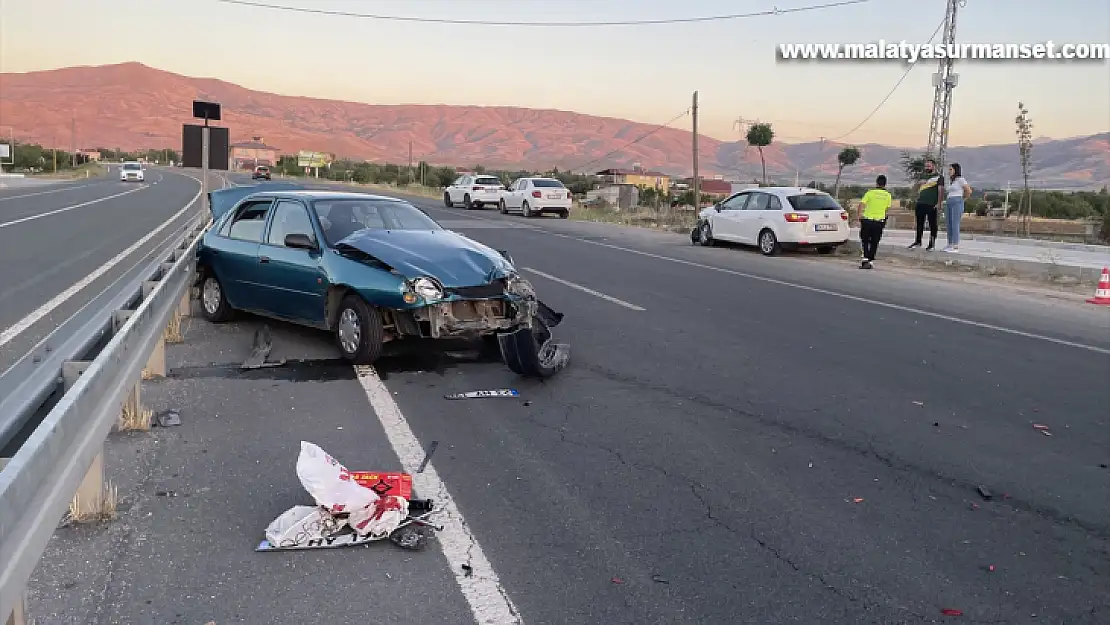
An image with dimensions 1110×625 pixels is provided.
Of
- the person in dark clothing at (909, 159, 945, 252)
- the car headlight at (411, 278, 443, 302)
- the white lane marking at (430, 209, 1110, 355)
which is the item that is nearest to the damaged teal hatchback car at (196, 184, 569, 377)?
the car headlight at (411, 278, 443, 302)

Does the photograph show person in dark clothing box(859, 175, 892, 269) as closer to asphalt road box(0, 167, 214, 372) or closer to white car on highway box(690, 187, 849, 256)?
white car on highway box(690, 187, 849, 256)

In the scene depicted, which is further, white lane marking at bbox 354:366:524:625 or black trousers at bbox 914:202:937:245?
black trousers at bbox 914:202:937:245

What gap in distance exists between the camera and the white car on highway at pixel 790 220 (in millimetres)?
20516

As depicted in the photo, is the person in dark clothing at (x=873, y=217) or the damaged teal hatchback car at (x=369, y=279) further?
the person in dark clothing at (x=873, y=217)

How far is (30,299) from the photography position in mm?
11195

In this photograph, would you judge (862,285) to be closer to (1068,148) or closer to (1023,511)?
(1023,511)

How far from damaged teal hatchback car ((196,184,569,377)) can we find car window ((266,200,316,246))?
1cm

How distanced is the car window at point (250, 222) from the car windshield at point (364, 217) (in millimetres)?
743

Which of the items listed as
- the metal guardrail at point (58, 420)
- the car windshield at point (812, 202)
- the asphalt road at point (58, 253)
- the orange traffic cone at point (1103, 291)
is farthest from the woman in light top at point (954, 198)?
the metal guardrail at point (58, 420)

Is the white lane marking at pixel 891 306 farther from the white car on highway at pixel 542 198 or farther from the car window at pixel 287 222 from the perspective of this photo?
the white car on highway at pixel 542 198

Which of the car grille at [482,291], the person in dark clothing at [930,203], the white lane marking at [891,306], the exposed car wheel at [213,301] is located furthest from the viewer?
the person in dark clothing at [930,203]

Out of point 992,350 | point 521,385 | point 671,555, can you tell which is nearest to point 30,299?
point 521,385

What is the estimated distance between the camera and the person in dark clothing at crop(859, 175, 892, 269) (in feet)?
61.1

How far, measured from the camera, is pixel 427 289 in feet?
25.1
